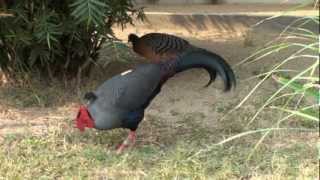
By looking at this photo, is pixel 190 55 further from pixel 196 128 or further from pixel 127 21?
pixel 127 21

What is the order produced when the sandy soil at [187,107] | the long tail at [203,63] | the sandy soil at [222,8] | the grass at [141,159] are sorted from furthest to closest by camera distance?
1. the sandy soil at [222,8]
2. the sandy soil at [187,107]
3. the long tail at [203,63]
4. the grass at [141,159]

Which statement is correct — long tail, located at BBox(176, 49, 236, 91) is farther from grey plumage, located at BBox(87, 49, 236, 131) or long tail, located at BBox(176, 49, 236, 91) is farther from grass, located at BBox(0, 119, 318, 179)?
grass, located at BBox(0, 119, 318, 179)

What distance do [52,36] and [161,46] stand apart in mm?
869

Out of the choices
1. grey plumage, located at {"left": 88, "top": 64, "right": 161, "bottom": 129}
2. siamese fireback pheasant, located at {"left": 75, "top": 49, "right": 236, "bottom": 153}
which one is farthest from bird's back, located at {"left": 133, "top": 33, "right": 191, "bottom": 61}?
grey plumage, located at {"left": 88, "top": 64, "right": 161, "bottom": 129}

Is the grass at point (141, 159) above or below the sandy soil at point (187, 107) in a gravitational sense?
below

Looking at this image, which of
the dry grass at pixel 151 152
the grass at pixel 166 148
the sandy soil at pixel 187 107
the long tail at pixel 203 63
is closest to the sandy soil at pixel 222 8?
the sandy soil at pixel 187 107

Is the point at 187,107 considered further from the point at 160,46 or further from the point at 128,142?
the point at 128,142

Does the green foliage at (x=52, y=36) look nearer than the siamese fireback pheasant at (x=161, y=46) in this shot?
No

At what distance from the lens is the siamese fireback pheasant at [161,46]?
14.4 ft

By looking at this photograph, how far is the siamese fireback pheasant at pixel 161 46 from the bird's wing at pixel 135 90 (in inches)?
8.4

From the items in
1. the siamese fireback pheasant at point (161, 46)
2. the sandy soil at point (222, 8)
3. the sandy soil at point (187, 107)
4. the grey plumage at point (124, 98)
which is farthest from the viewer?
the sandy soil at point (222, 8)

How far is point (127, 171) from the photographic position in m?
3.90

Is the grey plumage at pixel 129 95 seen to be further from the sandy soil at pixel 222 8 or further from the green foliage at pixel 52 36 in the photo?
the sandy soil at pixel 222 8

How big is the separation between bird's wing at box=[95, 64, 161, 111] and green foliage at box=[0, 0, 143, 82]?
577 millimetres
